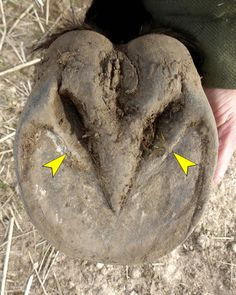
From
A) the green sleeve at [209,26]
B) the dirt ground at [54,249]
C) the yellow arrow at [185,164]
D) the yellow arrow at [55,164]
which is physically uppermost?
the green sleeve at [209,26]

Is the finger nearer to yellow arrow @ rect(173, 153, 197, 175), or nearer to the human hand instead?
the human hand

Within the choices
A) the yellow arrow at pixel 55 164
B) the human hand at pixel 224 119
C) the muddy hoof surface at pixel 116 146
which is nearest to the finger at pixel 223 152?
the human hand at pixel 224 119

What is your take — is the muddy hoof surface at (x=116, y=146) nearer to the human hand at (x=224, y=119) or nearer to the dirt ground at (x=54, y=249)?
the human hand at (x=224, y=119)

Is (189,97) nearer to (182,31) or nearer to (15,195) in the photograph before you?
(182,31)

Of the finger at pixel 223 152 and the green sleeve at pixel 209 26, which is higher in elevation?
the green sleeve at pixel 209 26

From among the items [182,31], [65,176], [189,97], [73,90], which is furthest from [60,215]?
[182,31]

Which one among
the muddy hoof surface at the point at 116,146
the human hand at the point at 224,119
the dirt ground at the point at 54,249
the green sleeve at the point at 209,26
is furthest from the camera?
the dirt ground at the point at 54,249

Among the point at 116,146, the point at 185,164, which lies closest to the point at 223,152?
the point at 185,164
